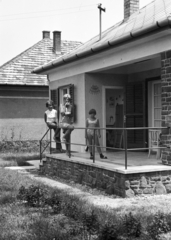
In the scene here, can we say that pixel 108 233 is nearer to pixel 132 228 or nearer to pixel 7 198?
pixel 132 228

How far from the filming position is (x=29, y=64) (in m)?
21.7

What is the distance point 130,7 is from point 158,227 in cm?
1026

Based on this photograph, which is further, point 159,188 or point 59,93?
point 59,93

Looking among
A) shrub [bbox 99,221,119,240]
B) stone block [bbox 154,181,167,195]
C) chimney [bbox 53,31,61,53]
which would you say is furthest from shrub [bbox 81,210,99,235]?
chimney [bbox 53,31,61,53]

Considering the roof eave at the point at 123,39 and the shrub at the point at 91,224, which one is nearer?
the shrub at the point at 91,224

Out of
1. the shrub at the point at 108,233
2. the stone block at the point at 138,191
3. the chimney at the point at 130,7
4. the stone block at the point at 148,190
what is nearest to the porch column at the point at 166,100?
the stone block at the point at 148,190

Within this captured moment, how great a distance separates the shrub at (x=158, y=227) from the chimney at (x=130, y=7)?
9750 millimetres

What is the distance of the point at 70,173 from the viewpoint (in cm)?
1047

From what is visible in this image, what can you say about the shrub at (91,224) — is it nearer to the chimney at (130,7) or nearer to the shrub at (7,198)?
the shrub at (7,198)

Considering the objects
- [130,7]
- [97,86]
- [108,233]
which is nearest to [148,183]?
[108,233]

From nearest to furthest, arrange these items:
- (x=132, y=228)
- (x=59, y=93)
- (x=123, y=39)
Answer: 1. (x=132, y=228)
2. (x=123, y=39)
3. (x=59, y=93)

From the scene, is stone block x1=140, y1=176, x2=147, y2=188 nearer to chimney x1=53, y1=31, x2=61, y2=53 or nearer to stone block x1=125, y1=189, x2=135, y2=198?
stone block x1=125, y1=189, x2=135, y2=198

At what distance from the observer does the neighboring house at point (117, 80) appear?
10.2 metres

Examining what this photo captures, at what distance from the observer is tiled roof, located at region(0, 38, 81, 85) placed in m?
20.3
